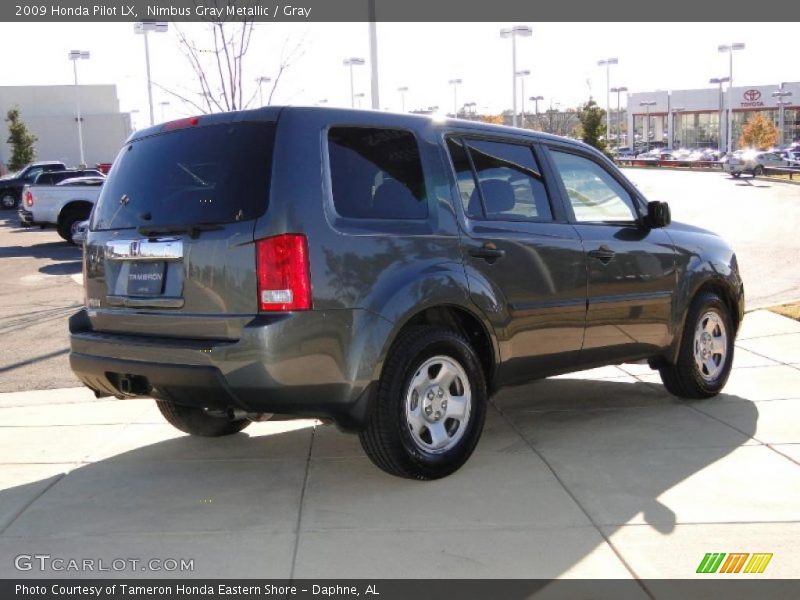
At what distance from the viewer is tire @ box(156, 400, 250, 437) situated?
5930 mm

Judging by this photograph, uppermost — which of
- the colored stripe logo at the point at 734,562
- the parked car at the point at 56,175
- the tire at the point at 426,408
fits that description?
the parked car at the point at 56,175

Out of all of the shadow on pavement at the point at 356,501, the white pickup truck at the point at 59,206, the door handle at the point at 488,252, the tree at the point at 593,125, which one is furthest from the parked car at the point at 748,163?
the door handle at the point at 488,252

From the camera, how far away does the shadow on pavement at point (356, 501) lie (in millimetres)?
4121

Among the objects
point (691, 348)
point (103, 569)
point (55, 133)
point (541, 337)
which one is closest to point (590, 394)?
point (691, 348)

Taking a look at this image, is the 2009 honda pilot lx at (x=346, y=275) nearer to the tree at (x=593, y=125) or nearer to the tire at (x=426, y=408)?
the tire at (x=426, y=408)

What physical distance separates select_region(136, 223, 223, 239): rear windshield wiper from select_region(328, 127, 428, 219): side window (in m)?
0.63

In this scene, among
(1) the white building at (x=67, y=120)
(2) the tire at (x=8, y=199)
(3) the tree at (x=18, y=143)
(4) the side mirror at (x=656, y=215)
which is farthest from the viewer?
(1) the white building at (x=67, y=120)

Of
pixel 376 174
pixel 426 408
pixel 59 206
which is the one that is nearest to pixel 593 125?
pixel 59 206

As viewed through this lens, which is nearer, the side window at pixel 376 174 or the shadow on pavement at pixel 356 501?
the shadow on pavement at pixel 356 501

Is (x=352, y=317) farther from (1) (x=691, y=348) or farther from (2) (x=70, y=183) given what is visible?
(2) (x=70, y=183)

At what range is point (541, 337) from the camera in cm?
565

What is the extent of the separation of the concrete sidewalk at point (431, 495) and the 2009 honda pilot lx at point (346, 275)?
424mm

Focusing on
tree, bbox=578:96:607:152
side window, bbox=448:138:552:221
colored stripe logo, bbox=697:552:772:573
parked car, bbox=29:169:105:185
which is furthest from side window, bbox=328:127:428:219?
tree, bbox=578:96:607:152

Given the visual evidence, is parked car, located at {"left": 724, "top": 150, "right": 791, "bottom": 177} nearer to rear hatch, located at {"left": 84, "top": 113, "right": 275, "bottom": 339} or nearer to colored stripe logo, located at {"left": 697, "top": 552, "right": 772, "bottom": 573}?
rear hatch, located at {"left": 84, "top": 113, "right": 275, "bottom": 339}
